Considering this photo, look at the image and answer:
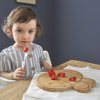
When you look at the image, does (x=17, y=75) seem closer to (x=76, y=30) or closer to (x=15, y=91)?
(x=15, y=91)

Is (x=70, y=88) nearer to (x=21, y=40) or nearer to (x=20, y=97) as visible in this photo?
(x=20, y=97)

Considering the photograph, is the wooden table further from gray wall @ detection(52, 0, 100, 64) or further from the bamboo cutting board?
gray wall @ detection(52, 0, 100, 64)

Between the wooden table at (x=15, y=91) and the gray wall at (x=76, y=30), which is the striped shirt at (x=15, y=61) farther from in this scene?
the gray wall at (x=76, y=30)

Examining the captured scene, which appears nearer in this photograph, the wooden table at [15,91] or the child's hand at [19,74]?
the wooden table at [15,91]

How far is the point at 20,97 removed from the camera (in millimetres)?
917

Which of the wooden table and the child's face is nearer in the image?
the wooden table

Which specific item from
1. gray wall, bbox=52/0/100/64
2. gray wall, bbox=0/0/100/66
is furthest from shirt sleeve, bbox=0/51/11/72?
gray wall, bbox=52/0/100/64

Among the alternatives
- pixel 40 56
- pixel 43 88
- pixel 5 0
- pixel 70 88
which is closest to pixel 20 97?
pixel 43 88

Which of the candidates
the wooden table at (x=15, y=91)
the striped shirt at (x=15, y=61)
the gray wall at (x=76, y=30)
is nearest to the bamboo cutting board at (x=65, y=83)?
the wooden table at (x=15, y=91)

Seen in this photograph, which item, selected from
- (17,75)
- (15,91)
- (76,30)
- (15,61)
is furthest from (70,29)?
(15,91)

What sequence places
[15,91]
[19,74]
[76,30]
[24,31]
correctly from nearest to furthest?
[15,91]
[19,74]
[24,31]
[76,30]

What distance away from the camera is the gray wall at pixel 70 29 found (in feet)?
8.51

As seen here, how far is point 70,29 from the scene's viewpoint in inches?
109

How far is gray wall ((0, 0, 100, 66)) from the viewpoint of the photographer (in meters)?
2.59
